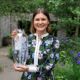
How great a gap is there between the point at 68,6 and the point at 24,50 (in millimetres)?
6972

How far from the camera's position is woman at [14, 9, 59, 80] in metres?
3.25

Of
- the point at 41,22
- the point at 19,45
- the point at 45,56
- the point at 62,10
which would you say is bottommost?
the point at 62,10

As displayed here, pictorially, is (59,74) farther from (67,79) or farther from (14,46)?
(14,46)

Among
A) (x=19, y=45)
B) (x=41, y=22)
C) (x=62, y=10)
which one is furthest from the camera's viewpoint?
(x=62, y=10)

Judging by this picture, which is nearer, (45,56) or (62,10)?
(45,56)

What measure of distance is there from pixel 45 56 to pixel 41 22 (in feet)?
1.04

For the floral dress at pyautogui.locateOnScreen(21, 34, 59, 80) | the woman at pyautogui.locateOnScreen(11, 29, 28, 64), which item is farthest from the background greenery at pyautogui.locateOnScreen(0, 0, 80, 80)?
the woman at pyautogui.locateOnScreen(11, 29, 28, 64)

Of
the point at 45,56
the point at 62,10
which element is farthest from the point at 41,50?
the point at 62,10

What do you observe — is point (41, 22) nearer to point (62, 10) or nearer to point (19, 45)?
point (19, 45)

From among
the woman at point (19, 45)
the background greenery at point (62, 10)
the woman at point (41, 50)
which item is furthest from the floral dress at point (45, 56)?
the background greenery at point (62, 10)

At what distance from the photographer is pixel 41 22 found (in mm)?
3256

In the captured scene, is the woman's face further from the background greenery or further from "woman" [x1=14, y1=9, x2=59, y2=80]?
the background greenery

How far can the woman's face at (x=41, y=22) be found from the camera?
3.26 metres

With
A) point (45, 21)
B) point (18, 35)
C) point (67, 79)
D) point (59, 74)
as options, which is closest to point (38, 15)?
point (45, 21)
